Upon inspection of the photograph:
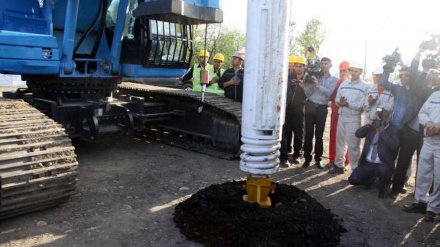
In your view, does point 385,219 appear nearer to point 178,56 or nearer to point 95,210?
point 95,210

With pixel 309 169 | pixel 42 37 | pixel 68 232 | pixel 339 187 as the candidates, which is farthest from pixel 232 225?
pixel 42 37

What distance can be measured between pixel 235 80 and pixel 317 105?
1.50 m

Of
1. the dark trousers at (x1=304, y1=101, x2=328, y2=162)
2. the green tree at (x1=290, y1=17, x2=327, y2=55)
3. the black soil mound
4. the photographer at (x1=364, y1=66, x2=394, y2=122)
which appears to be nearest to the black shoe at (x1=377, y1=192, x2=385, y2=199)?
the photographer at (x1=364, y1=66, x2=394, y2=122)

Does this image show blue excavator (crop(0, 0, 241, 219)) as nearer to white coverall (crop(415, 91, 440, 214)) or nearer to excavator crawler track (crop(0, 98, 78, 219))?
excavator crawler track (crop(0, 98, 78, 219))

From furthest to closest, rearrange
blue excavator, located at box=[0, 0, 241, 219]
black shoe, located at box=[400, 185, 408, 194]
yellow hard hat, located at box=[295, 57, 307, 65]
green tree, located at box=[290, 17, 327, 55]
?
green tree, located at box=[290, 17, 327, 55] → yellow hard hat, located at box=[295, 57, 307, 65] → black shoe, located at box=[400, 185, 408, 194] → blue excavator, located at box=[0, 0, 241, 219]

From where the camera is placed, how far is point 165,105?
7875 mm

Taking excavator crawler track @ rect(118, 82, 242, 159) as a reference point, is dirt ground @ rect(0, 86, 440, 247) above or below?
below

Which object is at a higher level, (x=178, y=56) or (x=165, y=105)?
(x=178, y=56)

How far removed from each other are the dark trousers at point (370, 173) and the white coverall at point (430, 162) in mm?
496

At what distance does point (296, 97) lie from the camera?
6.68 meters

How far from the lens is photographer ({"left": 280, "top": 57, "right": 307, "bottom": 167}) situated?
666 centimetres

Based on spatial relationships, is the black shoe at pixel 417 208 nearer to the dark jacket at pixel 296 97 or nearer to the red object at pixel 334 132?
the red object at pixel 334 132

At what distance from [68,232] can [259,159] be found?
190 cm

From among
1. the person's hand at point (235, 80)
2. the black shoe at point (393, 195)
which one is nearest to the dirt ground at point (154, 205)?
the black shoe at point (393, 195)
